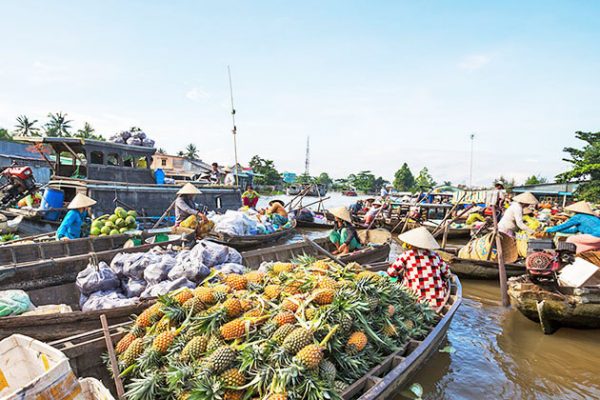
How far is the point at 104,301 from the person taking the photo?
464 centimetres

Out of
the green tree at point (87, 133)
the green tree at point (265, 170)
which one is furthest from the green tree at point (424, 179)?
the green tree at point (87, 133)

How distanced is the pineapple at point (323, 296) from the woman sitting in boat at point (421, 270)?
202 centimetres

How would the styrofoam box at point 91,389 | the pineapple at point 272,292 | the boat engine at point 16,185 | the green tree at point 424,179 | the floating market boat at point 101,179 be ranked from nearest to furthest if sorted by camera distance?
the styrofoam box at point 91,389
the pineapple at point 272,292
the floating market boat at point 101,179
the boat engine at point 16,185
the green tree at point 424,179

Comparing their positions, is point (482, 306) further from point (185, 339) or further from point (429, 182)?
point (429, 182)

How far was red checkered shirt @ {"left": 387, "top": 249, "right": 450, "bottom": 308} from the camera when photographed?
494 centimetres

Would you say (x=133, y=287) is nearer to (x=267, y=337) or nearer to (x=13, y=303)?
(x=13, y=303)

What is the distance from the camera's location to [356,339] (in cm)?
303

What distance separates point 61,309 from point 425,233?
4.80 meters

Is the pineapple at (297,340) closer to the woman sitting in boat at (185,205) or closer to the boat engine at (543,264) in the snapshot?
the boat engine at (543,264)

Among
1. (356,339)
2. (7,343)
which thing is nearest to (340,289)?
(356,339)

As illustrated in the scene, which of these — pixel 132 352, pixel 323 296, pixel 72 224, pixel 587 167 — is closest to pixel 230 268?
pixel 132 352

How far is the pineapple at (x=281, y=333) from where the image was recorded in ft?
9.00

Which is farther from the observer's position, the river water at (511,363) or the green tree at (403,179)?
the green tree at (403,179)

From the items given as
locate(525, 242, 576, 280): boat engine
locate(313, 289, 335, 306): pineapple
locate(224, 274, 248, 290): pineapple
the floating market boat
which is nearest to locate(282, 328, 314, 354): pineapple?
locate(313, 289, 335, 306): pineapple
